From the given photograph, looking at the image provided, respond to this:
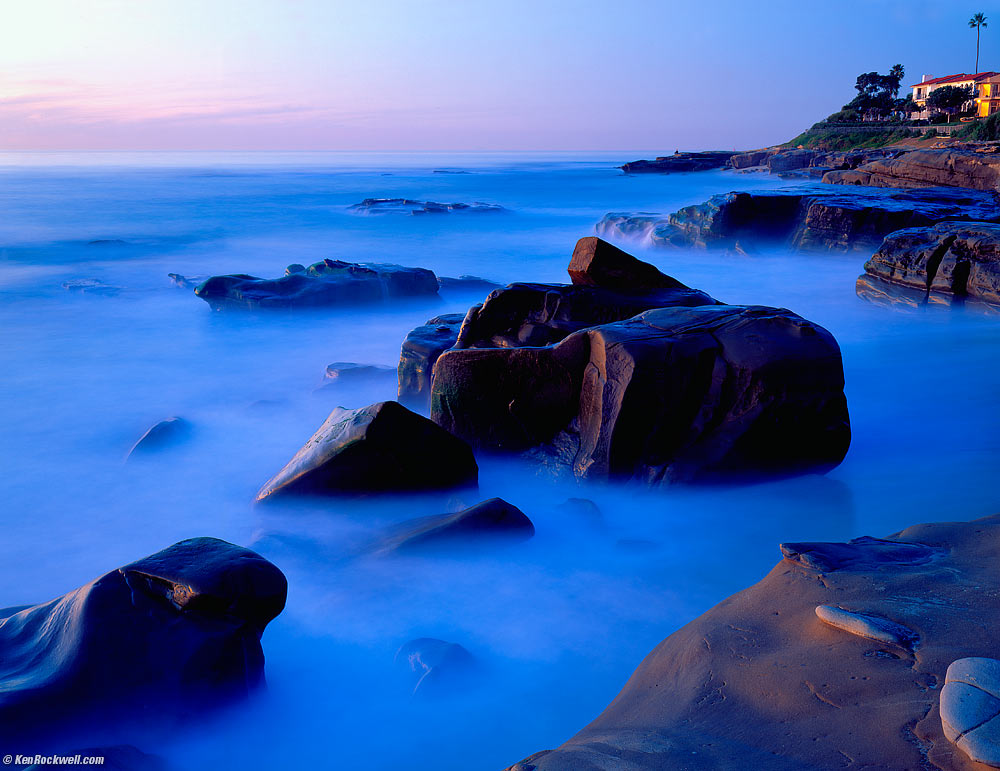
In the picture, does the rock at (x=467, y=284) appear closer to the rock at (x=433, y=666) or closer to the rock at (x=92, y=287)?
Result: the rock at (x=92, y=287)

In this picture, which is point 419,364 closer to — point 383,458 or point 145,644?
point 383,458

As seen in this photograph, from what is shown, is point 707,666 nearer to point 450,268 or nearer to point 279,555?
point 279,555

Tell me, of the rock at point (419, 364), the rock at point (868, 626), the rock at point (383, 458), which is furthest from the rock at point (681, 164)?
the rock at point (868, 626)

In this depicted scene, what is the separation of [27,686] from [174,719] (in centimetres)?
47

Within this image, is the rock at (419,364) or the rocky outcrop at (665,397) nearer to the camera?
the rocky outcrop at (665,397)

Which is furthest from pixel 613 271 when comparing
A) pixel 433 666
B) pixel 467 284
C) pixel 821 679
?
pixel 467 284

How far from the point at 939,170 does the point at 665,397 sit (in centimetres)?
1995

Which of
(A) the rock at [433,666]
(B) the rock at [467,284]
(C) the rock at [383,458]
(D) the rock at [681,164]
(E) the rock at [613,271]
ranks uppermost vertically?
(D) the rock at [681,164]

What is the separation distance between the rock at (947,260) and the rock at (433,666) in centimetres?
824

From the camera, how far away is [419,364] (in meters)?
5.79

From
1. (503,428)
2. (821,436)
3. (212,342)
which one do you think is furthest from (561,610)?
(212,342)

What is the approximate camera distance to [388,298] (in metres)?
10.4

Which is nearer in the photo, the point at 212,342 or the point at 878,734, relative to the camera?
the point at 878,734

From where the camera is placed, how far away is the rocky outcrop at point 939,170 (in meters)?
18.0
